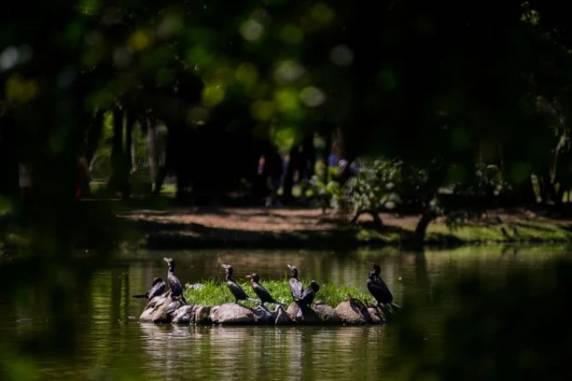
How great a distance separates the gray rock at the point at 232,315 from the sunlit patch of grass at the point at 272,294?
1.00 ft

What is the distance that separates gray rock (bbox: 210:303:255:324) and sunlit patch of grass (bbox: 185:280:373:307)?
0.30 metres

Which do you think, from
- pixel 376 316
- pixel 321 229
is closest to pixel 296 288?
pixel 376 316

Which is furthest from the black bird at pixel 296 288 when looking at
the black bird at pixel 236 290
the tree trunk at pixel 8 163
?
the tree trunk at pixel 8 163

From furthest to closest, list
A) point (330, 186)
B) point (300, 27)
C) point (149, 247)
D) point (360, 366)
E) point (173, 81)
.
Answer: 1. point (330, 186)
2. point (149, 247)
3. point (360, 366)
4. point (173, 81)
5. point (300, 27)

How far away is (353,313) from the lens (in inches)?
846

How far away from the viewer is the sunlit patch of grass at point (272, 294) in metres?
22.1

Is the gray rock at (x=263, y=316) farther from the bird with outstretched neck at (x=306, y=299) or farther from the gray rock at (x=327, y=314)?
the gray rock at (x=327, y=314)

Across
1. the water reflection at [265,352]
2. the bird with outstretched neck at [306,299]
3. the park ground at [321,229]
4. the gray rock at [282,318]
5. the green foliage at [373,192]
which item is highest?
the green foliage at [373,192]

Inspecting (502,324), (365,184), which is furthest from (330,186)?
(502,324)

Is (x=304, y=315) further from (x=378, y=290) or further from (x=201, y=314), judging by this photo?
(x=201, y=314)

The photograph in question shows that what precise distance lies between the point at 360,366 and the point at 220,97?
14.3 metres

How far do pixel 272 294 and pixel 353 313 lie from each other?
1.60 m

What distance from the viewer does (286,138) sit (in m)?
3.28

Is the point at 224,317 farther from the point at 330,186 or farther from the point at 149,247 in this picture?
the point at 330,186
